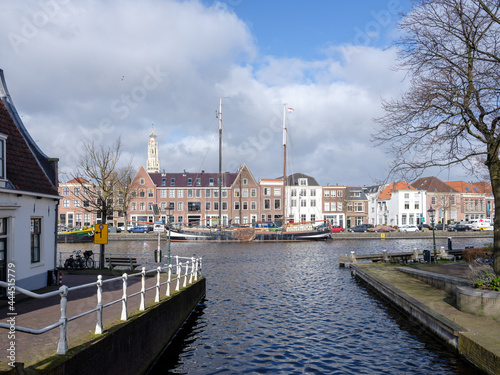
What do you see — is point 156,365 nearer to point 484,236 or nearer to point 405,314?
point 405,314

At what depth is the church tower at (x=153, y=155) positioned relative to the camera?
600 ft

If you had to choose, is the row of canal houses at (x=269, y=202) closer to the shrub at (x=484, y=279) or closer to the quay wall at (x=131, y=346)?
the shrub at (x=484, y=279)

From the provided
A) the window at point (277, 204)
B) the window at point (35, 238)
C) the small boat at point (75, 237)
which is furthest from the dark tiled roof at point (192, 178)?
the window at point (35, 238)

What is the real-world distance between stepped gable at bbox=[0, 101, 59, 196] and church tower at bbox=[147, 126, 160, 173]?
551 feet

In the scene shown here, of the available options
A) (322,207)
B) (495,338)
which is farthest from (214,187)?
(495,338)

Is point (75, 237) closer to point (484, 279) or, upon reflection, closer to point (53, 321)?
point (53, 321)

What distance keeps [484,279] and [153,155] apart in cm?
17970

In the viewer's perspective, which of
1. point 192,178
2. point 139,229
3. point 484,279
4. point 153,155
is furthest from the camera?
point 153,155

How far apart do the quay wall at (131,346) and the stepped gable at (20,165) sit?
6598 millimetres

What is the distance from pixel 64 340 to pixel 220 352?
6680 mm

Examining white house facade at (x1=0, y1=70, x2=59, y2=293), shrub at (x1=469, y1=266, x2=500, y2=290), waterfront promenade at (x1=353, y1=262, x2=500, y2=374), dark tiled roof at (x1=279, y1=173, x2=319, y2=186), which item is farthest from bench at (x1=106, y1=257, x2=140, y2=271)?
dark tiled roof at (x1=279, y1=173, x2=319, y2=186)

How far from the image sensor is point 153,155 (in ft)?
609

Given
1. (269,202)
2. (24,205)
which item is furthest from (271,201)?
(24,205)

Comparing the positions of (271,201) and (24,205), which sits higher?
(271,201)
